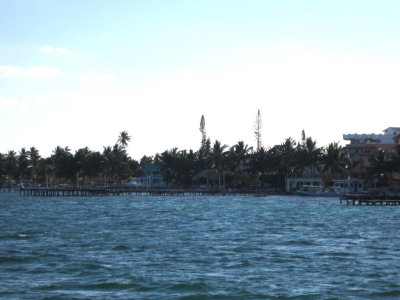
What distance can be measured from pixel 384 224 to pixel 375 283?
3044 centimetres

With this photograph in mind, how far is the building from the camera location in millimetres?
139500

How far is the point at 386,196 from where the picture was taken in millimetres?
89750

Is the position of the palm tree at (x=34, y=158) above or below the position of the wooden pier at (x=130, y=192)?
above

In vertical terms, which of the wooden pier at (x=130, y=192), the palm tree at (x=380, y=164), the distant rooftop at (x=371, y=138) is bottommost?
the wooden pier at (x=130, y=192)

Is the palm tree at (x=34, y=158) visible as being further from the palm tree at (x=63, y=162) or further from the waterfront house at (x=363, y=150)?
the waterfront house at (x=363, y=150)

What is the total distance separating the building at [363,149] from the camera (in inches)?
5492

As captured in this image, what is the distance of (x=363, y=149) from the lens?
5566 inches

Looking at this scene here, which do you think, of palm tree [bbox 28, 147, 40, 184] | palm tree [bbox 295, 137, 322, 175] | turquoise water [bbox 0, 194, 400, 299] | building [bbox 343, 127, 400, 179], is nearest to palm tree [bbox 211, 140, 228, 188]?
palm tree [bbox 295, 137, 322, 175]

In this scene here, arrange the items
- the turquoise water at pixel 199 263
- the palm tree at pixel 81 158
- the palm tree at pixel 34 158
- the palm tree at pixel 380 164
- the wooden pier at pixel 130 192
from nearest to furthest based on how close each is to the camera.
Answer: the turquoise water at pixel 199 263, the palm tree at pixel 380 164, the wooden pier at pixel 130 192, the palm tree at pixel 81 158, the palm tree at pixel 34 158

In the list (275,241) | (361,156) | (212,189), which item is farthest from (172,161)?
(275,241)

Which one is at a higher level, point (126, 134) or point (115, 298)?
point (126, 134)

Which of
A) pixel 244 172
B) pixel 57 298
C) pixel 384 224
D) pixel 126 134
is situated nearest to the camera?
pixel 57 298

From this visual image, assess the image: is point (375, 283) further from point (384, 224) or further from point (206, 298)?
point (384, 224)

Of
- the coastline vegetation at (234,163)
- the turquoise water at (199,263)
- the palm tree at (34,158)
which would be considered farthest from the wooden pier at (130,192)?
the turquoise water at (199,263)
